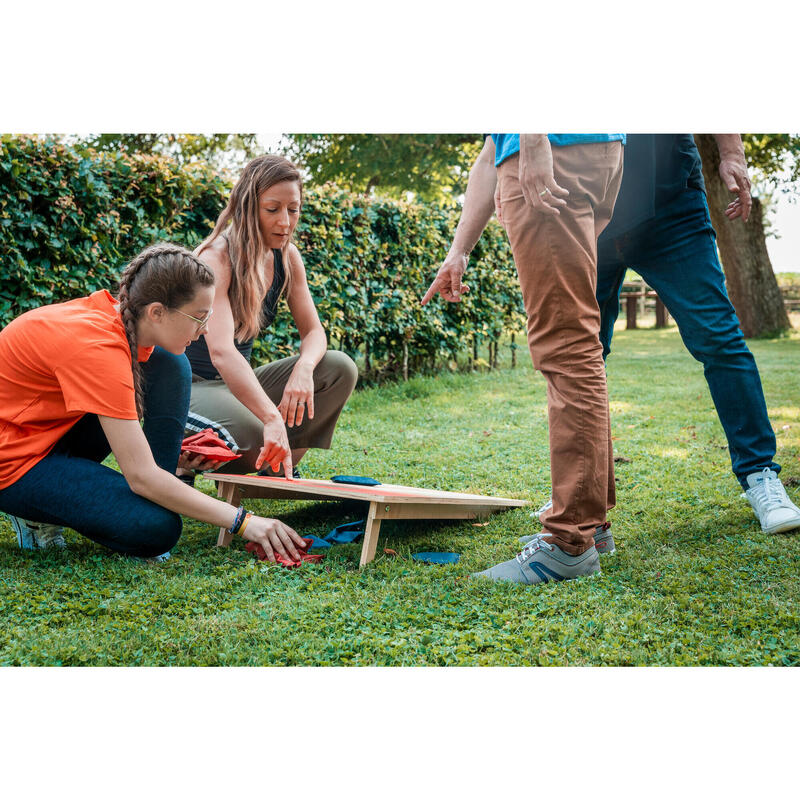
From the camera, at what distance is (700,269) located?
9.46ft

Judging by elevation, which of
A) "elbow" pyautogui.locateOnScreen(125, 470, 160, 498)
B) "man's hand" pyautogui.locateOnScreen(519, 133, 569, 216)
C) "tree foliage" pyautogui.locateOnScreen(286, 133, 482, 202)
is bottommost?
"elbow" pyautogui.locateOnScreen(125, 470, 160, 498)

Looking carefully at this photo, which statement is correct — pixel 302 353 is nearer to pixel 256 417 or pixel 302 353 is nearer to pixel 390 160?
pixel 256 417

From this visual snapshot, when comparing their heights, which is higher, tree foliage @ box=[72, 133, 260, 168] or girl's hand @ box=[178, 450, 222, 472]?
tree foliage @ box=[72, 133, 260, 168]

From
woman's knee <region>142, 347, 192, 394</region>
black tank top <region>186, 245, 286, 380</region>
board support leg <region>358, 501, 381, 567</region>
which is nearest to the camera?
board support leg <region>358, 501, 381, 567</region>

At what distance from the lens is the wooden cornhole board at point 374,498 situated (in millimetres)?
2656

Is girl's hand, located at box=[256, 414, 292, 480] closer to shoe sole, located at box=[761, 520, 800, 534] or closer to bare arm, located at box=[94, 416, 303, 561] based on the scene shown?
bare arm, located at box=[94, 416, 303, 561]

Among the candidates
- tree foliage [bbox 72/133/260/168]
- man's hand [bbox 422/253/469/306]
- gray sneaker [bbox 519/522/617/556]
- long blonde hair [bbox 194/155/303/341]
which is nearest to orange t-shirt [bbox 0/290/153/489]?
long blonde hair [bbox 194/155/303/341]

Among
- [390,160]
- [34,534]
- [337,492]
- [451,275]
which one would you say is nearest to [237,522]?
[337,492]

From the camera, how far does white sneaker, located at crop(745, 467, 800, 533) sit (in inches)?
110

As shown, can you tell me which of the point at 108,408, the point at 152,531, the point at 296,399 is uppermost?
the point at 108,408

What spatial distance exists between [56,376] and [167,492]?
1.74 ft

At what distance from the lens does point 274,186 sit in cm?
329

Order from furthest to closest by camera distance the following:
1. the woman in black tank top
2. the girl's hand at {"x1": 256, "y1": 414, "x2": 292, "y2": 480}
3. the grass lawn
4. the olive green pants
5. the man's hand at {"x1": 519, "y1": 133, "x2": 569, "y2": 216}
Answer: the olive green pants
the woman in black tank top
the girl's hand at {"x1": 256, "y1": 414, "x2": 292, "y2": 480}
the man's hand at {"x1": 519, "y1": 133, "x2": 569, "y2": 216}
the grass lawn

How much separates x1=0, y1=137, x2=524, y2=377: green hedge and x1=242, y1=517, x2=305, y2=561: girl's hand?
2827mm
